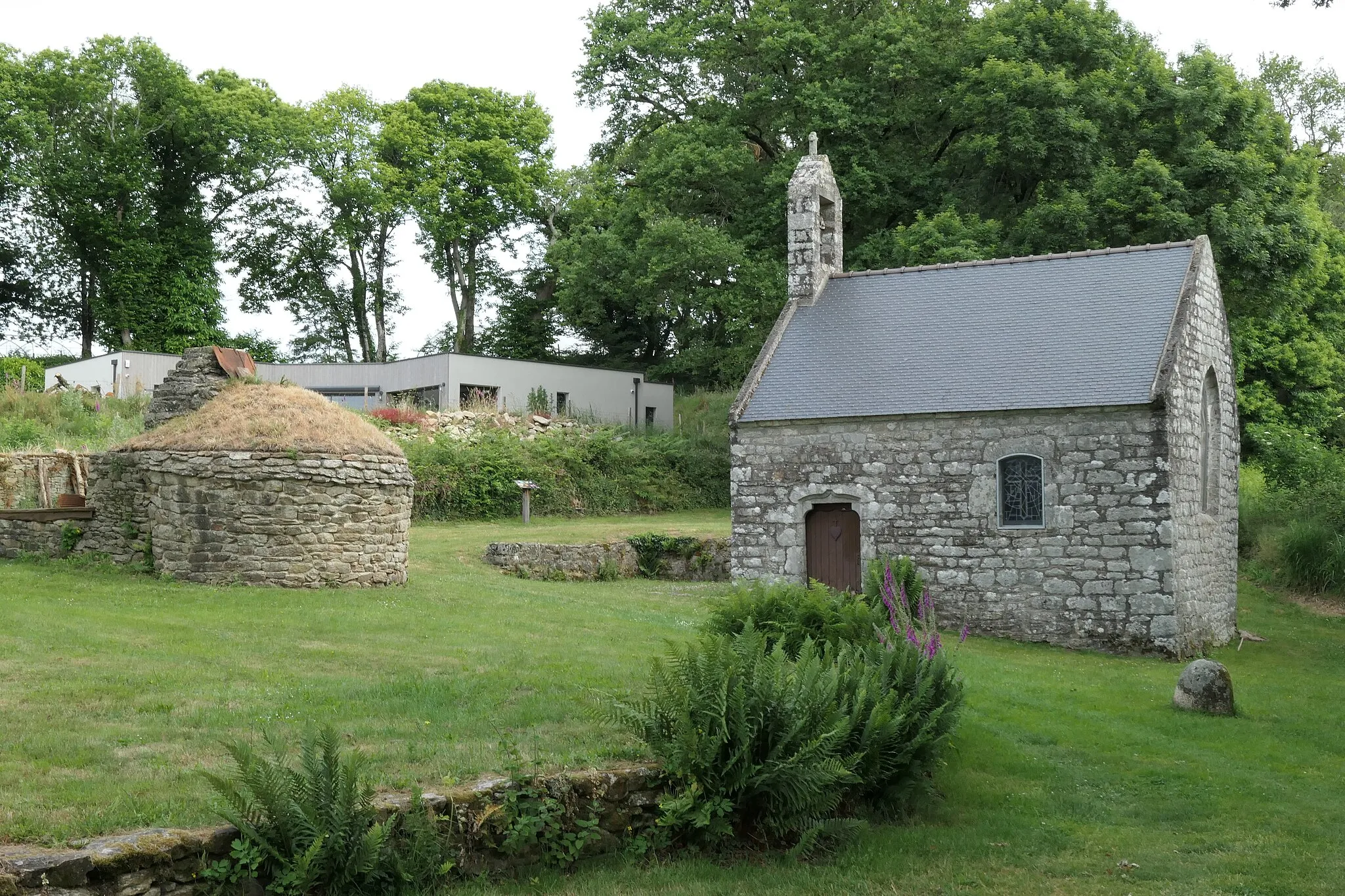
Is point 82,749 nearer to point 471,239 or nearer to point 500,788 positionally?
point 500,788

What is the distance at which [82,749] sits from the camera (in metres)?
7.13

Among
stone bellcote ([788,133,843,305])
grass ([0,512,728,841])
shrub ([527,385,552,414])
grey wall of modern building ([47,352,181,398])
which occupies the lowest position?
grass ([0,512,728,841])

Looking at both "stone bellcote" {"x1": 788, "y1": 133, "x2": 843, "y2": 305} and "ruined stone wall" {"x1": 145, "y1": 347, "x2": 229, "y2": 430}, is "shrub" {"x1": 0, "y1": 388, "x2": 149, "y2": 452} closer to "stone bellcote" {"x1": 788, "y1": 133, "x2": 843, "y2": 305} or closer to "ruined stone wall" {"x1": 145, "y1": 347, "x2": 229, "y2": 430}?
"ruined stone wall" {"x1": 145, "y1": 347, "x2": 229, "y2": 430}

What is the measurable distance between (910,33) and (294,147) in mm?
23314

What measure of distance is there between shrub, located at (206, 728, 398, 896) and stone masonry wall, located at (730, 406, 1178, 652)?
42.9ft

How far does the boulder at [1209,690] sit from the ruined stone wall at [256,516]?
10680mm

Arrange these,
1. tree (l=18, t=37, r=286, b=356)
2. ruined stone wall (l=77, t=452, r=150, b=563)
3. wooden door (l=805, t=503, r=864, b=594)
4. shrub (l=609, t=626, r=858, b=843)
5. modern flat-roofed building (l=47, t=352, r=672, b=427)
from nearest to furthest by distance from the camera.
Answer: shrub (l=609, t=626, r=858, b=843) < ruined stone wall (l=77, t=452, r=150, b=563) < wooden door (l=805, t=503, r=864, b=594) < modern flat-roofed building (l=47, t=352, r=672, b=427) < tree (l=18, t=37, r=286, b=356)

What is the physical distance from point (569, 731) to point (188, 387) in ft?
38.3

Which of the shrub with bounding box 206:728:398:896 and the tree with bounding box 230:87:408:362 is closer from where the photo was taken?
the shrub with bounding box 206:728:398:896

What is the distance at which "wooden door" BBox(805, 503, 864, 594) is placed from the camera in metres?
18.7

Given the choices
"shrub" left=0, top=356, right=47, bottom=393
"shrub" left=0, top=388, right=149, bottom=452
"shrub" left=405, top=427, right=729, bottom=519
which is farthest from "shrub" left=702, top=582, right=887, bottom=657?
"shrub" left=0, top=356, right=47, bottom=393

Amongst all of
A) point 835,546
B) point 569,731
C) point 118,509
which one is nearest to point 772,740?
point 569,731

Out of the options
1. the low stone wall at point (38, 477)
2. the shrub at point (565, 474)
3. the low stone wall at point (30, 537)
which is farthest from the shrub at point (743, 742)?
the shrub at point (565, 474)

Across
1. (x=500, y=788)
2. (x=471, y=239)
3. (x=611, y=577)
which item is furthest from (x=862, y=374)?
(x=471, y=239)
